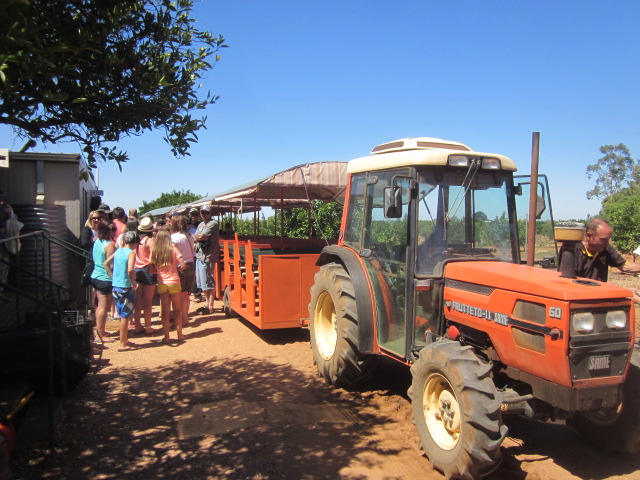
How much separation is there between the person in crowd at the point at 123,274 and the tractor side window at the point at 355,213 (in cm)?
321

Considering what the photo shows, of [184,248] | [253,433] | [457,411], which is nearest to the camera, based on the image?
[457,411]

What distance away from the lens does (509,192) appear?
4480 mm

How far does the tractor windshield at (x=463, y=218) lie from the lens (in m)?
4.11

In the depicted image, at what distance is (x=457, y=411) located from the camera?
10.9 feet

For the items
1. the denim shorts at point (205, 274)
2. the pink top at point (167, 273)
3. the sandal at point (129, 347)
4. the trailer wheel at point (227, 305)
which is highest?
the pink top at point (167, 273)

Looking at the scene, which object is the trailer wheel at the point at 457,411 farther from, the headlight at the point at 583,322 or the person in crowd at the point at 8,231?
the person in crowd at the point at 8,231

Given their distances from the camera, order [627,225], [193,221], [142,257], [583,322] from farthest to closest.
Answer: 1. [627,225]
2. [193,221]
3. [142,257]
4. [583,322]

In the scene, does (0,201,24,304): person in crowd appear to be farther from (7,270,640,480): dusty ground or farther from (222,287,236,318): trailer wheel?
(222,287,236,318): trailer wheel

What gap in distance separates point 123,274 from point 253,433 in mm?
3533

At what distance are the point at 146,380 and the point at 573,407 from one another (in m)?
4.41

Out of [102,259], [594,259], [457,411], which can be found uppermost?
[594,259]

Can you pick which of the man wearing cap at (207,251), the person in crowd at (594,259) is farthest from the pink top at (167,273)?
the person in crowd at (594,259)

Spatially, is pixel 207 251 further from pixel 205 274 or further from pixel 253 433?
pixel 253 433

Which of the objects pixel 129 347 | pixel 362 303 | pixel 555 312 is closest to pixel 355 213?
pixel 362 303
